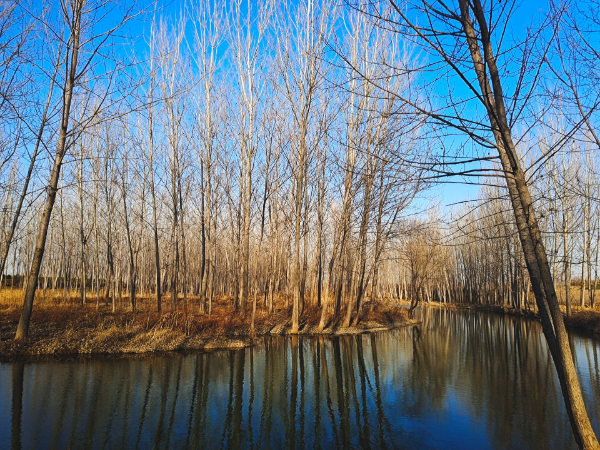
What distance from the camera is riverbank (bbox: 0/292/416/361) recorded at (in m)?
9.75

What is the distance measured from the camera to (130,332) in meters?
11.5

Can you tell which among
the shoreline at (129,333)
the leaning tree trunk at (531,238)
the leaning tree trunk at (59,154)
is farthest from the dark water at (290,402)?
the leaning tree trunk at (531,238)

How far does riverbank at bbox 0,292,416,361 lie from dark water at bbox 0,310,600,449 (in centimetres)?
93

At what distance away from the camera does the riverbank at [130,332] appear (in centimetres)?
975

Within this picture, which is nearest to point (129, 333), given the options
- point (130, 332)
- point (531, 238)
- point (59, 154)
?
point (130, 332)

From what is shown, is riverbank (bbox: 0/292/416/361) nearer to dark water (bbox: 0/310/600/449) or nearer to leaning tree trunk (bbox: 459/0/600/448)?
dark water (bbox: 0/310/600/449)

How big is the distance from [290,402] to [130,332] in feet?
21.2

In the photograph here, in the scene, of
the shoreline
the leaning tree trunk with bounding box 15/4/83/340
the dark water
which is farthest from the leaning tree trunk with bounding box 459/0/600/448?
the shoreline

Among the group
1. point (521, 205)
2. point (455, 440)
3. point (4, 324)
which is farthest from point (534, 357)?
point (4, 324)

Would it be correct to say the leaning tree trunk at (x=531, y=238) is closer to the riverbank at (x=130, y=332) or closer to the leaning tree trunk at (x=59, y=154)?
the leaning tree trunk at (x=59, y=154)

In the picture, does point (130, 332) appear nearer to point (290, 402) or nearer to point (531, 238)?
point (290, 402)

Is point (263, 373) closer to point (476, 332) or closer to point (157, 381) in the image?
point (157, 381)

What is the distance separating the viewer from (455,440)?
567 centimetres

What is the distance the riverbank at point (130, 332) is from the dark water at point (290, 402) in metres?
0.93
